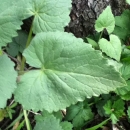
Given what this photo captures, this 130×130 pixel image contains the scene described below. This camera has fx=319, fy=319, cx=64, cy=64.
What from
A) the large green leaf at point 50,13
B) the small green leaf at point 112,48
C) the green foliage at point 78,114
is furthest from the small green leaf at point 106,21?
the green foliage at point 78,114

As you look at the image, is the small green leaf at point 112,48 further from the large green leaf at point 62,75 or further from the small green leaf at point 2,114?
the small green leaf at point 2,114

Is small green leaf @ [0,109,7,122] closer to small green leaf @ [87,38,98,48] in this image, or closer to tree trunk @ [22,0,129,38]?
tree trunk @ [22,0,129,38]

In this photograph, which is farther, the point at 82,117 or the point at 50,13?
the point at 82,117

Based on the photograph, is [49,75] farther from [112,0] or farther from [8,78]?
[112,0]

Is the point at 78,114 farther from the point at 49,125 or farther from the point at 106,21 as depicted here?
the point at 106,21

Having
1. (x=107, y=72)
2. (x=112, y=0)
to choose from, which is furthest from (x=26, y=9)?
(x=112, y=0)

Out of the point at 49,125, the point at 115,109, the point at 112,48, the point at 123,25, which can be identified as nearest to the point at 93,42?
the point at 112,48
